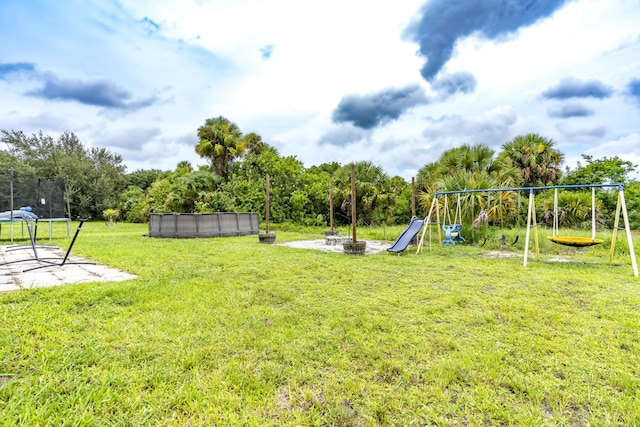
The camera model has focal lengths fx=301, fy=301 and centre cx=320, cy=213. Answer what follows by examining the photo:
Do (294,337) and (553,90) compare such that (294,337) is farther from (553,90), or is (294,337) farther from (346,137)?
(346,137)

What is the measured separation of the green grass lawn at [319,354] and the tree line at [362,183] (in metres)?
5.37

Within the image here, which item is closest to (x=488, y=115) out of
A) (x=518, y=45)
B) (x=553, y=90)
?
(x=553, y=90)

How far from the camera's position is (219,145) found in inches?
602

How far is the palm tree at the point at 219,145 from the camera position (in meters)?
15.4

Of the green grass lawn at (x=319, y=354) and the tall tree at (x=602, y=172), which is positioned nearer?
the green grass lawn at (x=319, y=354)

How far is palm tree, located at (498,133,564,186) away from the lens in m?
13.9

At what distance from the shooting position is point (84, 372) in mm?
1587

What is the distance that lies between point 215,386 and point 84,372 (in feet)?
2.37

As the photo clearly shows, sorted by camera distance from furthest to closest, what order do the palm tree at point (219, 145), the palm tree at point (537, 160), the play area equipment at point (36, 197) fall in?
the palm tree at point (219, 145) → the palm tree at point (537, 160) → the play area equipment at point (36, 197)

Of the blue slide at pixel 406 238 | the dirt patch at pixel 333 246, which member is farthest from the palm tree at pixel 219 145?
the blue slide at pixel 406 238

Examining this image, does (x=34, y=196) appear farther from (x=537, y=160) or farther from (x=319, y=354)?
(x=537, y=160)

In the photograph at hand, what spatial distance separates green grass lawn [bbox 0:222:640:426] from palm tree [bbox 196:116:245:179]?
13.0 meters

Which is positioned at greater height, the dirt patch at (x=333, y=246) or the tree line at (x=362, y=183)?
the tree line at (x=362, y=183)

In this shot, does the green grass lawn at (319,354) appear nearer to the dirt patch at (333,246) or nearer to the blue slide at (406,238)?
the blue slide at (406,238)
